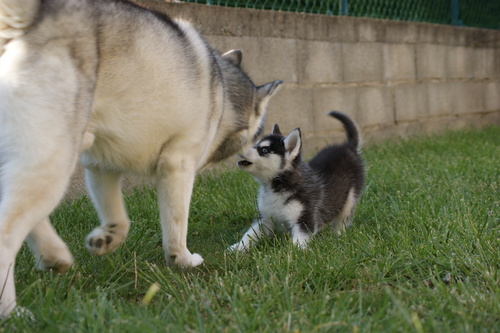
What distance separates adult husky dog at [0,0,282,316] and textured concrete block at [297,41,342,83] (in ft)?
9.34

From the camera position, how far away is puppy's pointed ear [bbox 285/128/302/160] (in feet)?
12.7

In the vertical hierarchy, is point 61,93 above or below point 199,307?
above

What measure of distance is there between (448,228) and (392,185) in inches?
63.6

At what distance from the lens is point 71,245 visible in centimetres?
332

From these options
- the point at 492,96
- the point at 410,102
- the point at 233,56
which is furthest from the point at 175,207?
the point at 492,96

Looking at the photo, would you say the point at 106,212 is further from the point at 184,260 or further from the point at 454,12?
the point at 454,12

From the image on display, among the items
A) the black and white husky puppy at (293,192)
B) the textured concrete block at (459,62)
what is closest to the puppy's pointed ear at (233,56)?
the black and white husky puppy at (293,192)

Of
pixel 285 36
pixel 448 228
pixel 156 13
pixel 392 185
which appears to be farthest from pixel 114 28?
pixel 285 36

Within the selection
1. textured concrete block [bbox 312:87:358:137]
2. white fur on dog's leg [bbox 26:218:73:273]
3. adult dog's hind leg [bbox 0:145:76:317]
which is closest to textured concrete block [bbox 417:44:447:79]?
textured concrete block [bbox 312:87:358:137]

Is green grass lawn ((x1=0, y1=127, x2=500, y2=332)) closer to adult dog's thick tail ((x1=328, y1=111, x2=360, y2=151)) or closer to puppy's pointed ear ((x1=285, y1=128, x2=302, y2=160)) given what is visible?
adult dog's thick tail ((x1=328, y1=111, x2=360, y2=151))

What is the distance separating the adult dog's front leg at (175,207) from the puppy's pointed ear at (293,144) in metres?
0.90

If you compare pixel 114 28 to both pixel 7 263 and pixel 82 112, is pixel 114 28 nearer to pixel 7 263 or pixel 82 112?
pixel 82 112

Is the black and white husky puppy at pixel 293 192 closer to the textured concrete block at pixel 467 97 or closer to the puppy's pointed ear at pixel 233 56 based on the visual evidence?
the puppy's pointed ear at pixel 233 56

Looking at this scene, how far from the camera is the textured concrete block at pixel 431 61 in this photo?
8.16 metres
